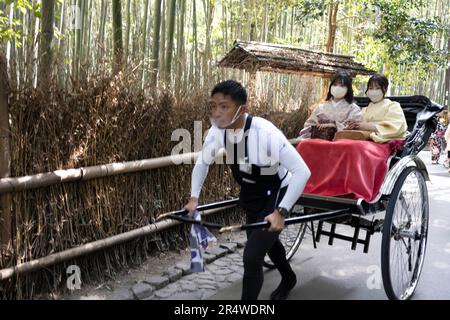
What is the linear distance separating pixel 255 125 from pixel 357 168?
875mm

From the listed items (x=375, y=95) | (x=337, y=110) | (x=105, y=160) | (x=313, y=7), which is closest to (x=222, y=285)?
(x=105, y=160)

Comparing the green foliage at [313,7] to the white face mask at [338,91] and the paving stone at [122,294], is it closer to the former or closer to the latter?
the white face mask at [338,91]

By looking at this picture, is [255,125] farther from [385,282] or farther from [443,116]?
[443,116]

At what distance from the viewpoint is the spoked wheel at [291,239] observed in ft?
12.8

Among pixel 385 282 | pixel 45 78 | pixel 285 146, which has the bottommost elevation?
pixel 385 282

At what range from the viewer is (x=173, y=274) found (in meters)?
3.58

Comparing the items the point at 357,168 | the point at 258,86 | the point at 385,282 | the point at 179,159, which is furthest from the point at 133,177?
the point at 258,86

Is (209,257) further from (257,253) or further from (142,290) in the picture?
(257,253)

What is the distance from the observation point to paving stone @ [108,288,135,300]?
3.18m

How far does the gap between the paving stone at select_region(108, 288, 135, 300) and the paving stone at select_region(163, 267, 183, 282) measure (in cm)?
37

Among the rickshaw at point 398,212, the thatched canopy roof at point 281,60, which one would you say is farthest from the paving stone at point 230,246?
the thatched canopy roof at point 281,60

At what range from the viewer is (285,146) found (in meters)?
2.51

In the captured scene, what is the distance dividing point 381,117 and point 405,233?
37.5 inches

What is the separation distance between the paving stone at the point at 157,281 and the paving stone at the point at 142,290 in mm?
49
